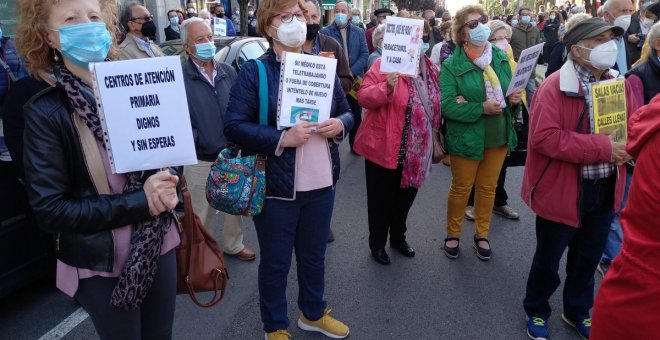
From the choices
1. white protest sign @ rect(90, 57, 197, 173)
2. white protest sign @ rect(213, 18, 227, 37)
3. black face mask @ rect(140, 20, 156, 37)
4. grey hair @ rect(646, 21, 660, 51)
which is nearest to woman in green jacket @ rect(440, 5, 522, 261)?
grey hair @ rect(646, 21, 660, 51)

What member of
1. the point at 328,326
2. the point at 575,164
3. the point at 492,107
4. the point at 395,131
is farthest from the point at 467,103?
the point at 328,326

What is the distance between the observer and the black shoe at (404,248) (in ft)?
13.3

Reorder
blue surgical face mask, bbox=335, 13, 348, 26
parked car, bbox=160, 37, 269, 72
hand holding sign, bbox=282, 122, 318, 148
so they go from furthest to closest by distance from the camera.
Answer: blue surgical face mask, bbox=335, 13, 348, 26, parked car, bbox=160, 37, 269, 72, hand holding sign, bbox=282, 122, 318, 148

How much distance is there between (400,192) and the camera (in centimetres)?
380

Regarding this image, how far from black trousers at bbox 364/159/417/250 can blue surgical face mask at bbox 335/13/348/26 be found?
11.1ft

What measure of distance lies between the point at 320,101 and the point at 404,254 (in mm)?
2009

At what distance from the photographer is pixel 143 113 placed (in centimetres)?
165

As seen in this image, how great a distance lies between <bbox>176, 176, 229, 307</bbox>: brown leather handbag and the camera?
6.81 ft

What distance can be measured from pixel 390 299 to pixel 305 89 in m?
1.75

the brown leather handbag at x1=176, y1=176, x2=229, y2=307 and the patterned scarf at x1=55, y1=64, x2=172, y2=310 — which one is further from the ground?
the patterned scarf at x1=55, y1=64, x2=172, y2=310

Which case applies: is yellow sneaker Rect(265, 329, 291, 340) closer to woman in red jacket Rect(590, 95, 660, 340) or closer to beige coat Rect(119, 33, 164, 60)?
woman in red jacket Rect(590, 95, 660, 340)

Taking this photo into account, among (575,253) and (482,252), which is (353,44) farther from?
(575,253)

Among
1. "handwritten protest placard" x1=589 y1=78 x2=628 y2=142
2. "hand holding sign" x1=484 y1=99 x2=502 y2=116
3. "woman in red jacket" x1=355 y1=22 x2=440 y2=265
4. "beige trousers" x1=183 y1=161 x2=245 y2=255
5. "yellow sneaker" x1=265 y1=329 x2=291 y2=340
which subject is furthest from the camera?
"beige trousers" x1=183 y1=161 x2=245 y2=255

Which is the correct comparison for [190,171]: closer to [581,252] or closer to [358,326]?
[358,326]
